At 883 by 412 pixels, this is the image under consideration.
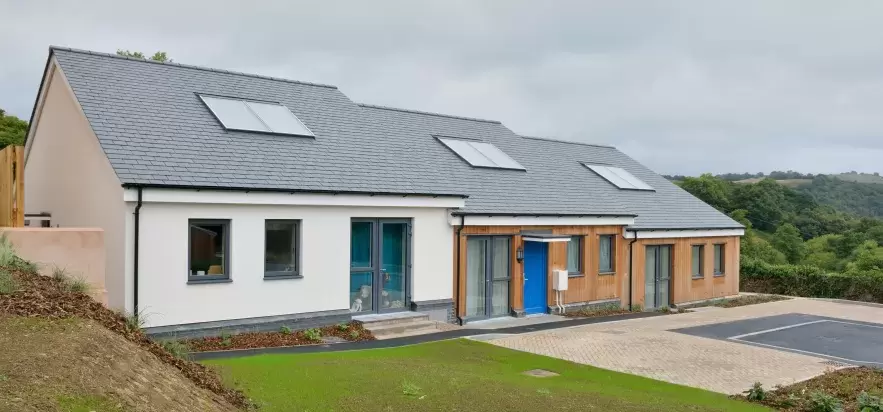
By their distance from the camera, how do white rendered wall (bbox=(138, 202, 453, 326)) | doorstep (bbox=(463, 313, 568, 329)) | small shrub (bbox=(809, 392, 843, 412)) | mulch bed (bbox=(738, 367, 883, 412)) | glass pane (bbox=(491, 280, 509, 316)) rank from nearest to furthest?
small shrub (bbox=(809, 392, 843, 412)), mulch bed (bbox=(738, 367, 883, 412)), white rendered wall (bbox=(138, 202, 453, 326)), doorstep (bbox=(463, 313, 568, 329)), glass pane (bbox=(491, 280, 509, 316))

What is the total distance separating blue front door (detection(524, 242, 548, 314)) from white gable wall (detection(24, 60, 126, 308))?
10933 mm

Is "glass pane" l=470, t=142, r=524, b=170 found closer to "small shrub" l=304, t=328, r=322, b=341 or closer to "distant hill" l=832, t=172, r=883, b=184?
"small shrub" l=304, t=328, r=322, b=341

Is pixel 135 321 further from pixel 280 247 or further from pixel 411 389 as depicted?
pixel 280 247

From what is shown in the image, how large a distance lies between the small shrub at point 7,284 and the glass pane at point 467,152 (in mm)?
14468

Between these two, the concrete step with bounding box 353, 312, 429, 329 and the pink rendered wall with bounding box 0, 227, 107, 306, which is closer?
the pink rendered wall with bounding box 0, 227, 107, 306

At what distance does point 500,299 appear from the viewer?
19703mm

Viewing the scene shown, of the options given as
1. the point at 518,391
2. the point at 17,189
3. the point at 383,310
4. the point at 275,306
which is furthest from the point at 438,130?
the point at 518,391

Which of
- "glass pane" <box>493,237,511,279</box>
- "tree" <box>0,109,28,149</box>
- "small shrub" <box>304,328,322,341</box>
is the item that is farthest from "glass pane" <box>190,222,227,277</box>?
"tree" <box>0,109,28,149</box>

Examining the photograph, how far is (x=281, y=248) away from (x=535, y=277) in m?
8.18

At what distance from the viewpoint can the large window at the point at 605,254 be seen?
22.5m

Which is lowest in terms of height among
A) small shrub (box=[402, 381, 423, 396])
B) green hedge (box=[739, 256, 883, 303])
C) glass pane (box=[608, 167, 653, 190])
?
green hedge (box=[739, 256, 883, 303])

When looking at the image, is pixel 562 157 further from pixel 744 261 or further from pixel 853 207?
pixel 853 207

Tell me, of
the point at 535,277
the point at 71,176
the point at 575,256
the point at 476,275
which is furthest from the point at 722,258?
the point at 71,176

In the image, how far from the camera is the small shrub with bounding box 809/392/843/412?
10.4 metres
